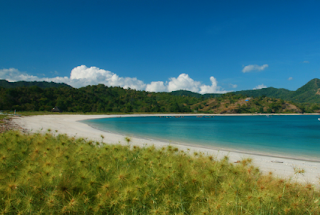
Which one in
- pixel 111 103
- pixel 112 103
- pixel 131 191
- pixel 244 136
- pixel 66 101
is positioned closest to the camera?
pixel 131 191

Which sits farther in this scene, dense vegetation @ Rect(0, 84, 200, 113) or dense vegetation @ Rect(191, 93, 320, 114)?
dense vegetation @ Rect(191, 93, 320, 114)

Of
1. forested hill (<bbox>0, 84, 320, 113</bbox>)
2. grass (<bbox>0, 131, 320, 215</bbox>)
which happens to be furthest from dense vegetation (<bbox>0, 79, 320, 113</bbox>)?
grass (<bbox>0, 131, 320, 215</bbox>)

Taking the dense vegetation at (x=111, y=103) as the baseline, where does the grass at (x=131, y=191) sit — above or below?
below

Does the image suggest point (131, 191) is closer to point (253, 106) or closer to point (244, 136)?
point (244, 136)

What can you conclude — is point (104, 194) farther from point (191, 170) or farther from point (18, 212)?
point (191, 170)

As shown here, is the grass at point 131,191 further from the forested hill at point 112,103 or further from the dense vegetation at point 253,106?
the dense vegetation at point 253,106

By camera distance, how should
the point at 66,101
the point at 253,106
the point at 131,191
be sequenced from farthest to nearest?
the point at 253,106 → the point at 66,101 → the point at 131,191

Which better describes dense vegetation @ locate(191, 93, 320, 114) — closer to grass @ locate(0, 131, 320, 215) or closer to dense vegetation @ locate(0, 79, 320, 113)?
dense vegetation @ locate(0, 79, 320, 113)

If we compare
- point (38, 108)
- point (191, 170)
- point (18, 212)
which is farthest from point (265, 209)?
point (38, 108)

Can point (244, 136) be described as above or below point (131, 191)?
below

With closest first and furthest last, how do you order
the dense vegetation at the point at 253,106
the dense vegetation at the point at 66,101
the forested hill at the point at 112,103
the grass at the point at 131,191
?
1. the grass at the point at 131,191
2. the dense vegetation at the point at 66,101
3. the forested hill at the point at 112,103
4. the dense vegetation at the point at 253,106

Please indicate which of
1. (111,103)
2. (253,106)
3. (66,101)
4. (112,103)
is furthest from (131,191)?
(253,106)

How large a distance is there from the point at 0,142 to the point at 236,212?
5614 mm

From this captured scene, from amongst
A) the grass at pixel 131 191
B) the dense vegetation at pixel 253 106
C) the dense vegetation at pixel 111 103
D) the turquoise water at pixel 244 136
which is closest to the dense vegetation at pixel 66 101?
the dense vegetation at pixel 111 103
